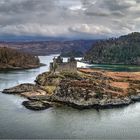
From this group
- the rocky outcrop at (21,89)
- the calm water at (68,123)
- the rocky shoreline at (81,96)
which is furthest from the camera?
the rocky outcrop at (21,89)

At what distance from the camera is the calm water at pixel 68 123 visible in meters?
69.6

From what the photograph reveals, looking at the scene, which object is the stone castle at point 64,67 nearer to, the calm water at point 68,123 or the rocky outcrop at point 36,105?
the calm water at point 68,123

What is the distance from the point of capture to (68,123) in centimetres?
7881

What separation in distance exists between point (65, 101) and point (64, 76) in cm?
3729

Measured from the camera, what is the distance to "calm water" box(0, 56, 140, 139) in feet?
228

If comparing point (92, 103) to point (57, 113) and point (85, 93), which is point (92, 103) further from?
point (57, 113)

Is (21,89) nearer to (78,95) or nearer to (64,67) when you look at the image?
(78,95)

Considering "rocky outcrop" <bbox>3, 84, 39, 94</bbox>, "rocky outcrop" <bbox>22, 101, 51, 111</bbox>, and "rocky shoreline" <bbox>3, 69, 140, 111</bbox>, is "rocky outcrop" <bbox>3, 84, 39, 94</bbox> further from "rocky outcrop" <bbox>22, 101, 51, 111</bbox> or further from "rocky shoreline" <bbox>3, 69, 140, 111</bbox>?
"rocky outcrop" <bbox>22, 101, 51, 111</bbox>

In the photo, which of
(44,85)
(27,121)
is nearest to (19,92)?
(44,85)

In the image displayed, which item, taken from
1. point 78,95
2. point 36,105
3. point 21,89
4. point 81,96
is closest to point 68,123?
point 36,105

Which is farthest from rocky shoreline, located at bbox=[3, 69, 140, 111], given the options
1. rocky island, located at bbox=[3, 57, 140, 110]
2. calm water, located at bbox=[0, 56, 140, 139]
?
calm water, located at bbox=[0, 56, 140, 139]

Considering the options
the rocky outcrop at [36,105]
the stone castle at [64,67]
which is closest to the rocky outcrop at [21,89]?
the rocky outcrop at [36,105]

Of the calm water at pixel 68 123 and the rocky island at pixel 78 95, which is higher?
the rocky island at pixel 78 95

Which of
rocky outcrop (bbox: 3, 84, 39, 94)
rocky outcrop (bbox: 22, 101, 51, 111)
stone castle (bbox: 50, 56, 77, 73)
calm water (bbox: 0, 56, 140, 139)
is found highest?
stone castle (bbox: 50, 56, 77, 73)
